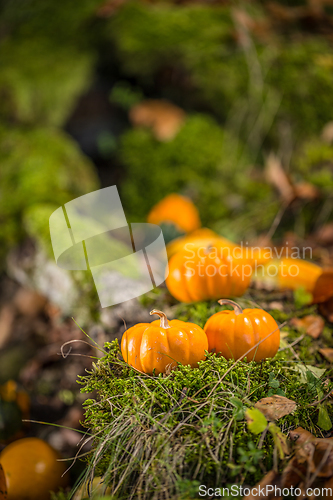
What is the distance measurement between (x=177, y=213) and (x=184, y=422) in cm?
190

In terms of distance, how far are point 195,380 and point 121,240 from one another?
874 millimetres

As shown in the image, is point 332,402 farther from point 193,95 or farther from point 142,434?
point 193,95

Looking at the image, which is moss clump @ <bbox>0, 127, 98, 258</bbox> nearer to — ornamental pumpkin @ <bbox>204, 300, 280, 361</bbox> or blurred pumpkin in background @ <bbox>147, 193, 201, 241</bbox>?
blurred pumpkin in background @ <bbox>147, 193, 201, 241</bbox>

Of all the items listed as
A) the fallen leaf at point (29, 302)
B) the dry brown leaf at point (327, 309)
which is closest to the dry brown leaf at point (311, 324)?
the dry brown leaf at point (327, 309)

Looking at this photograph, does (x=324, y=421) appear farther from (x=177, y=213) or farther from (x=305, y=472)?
(x=177, y=213)

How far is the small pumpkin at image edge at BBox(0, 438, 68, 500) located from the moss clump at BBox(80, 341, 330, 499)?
1.65ft

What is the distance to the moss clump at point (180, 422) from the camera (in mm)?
809

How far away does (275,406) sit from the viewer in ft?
2.90

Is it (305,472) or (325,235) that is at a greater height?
(305,472)

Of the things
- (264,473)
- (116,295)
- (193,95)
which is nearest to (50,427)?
(116,295)

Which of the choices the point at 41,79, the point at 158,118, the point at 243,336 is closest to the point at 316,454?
the point at 243,336

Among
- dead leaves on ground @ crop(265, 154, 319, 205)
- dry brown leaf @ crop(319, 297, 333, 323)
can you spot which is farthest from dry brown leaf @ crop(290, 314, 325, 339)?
dead leaves on ground @ crop(265, 154, 319, 205)

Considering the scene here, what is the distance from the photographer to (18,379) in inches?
71.1

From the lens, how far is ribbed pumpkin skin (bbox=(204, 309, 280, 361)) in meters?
1.03
